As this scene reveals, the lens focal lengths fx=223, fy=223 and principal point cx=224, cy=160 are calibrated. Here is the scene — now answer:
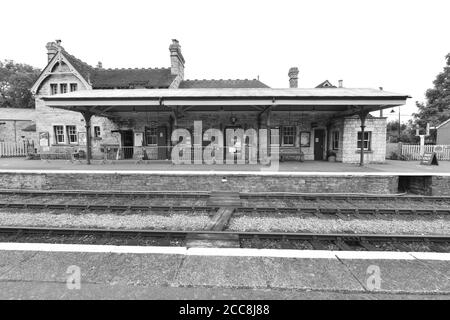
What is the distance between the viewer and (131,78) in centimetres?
1959

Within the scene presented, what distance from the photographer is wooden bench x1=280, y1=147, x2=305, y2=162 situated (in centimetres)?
1414

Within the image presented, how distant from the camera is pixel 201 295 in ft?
8.02

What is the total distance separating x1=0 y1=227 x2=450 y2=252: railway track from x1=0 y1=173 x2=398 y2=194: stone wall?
14.3 ft

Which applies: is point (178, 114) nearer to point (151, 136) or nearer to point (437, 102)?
point (151, 136)

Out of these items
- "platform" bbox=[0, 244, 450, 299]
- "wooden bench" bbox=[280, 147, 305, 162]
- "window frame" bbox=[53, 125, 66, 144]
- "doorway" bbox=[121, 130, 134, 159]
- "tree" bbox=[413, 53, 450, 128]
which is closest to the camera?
"platform" bbox=[0, 244, 450, 299]

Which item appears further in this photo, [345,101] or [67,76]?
[67,76]

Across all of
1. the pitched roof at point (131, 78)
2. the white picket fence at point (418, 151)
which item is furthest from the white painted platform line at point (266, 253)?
the white picket fence at point (418, 151)

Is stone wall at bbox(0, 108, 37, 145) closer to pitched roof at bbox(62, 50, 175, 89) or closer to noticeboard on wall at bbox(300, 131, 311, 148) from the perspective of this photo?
pitched roof at bbox(62, 50, 175, 89)

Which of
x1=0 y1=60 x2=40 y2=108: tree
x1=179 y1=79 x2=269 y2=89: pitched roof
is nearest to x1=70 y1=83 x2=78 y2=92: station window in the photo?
x1=179 y1=79 x2=269 y2=89: pitched roof

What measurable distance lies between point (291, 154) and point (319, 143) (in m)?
2.94

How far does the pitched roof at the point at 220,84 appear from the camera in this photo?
20.9 m

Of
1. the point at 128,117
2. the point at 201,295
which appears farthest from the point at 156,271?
the point at 128,117
